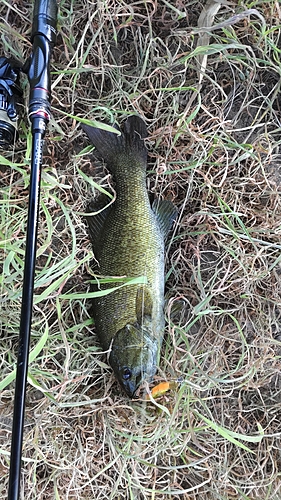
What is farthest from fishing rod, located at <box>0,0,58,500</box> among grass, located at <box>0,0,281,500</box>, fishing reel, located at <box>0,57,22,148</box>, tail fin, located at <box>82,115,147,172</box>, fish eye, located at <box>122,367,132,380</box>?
fish eye, located at <box>122,367,132,380</box>

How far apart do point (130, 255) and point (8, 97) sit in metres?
0.70

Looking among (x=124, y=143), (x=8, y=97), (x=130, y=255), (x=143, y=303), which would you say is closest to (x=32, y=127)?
(x=8, y=97)

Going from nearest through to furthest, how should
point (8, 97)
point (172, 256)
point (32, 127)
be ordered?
point (32, 127), point (8, 97), point (172, 256)

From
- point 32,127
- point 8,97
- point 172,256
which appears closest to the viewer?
point 32,127

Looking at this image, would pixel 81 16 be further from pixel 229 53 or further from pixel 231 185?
pixel 231 185

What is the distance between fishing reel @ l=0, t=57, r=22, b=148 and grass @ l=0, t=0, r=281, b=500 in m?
0.11

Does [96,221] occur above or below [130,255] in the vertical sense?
above

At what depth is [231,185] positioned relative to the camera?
1.89 metres

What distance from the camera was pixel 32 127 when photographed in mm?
1439

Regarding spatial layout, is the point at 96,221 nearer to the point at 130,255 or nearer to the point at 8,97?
the point at 130,255

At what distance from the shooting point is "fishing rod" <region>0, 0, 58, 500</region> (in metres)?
1.32

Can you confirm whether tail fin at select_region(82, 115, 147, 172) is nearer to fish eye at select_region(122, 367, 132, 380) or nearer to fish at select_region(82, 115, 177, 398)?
fish at select_region(82, 115, 177, 398)

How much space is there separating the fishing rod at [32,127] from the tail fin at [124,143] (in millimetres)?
313

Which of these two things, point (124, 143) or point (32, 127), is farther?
point (124, 143)
